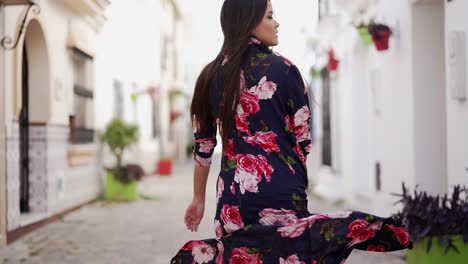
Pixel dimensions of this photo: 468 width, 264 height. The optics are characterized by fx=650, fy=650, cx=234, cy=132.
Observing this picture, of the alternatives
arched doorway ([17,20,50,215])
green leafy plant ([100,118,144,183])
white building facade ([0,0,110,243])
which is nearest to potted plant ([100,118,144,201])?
green leafy plant ([100,118,144,183])

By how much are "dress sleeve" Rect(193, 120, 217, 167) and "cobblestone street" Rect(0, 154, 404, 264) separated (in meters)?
3.15

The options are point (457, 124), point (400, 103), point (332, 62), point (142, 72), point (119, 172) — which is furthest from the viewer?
point (142, 72)

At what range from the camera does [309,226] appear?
217 centimetres

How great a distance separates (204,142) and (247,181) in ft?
1.31

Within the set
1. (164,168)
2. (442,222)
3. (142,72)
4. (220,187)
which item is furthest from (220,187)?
(164,168)

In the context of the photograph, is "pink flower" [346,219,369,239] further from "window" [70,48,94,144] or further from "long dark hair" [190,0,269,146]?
"window" [70,48,94,144]

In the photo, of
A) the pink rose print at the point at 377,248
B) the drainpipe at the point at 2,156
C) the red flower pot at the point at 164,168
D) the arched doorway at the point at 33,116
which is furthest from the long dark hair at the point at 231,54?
the red flower pot at the point at 164,168

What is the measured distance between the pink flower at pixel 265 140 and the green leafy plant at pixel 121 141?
910cm

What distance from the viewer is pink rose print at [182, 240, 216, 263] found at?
7.48ft

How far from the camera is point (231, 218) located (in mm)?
2303

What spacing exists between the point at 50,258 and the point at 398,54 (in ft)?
13.9

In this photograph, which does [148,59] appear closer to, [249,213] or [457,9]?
[457,9]

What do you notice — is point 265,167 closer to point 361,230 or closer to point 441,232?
point 361,230

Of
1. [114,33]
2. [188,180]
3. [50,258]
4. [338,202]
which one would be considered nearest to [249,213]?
[50,258]
